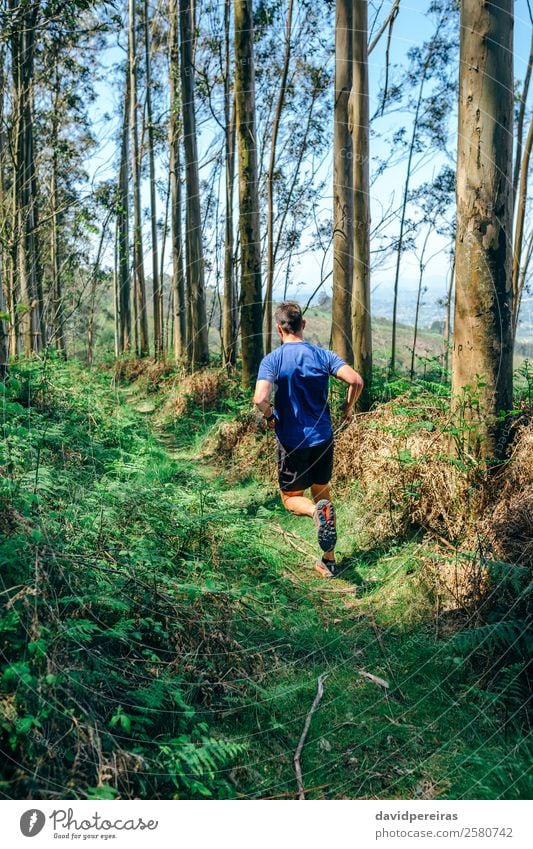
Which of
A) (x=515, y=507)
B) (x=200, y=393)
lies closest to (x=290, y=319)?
(x=515, y=507)

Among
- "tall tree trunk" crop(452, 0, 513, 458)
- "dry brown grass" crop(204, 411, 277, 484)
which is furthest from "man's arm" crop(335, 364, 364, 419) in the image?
"dry brown grass" crop(204, 411, 277, 484)

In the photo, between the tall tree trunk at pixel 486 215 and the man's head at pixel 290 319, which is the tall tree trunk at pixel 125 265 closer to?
the man's head at pixel 290 319

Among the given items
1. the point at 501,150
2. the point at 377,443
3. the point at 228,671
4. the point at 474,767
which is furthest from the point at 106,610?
the point at 501,150

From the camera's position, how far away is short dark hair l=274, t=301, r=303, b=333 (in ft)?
15.3

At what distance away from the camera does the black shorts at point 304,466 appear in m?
4.69

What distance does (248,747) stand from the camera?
2643mm

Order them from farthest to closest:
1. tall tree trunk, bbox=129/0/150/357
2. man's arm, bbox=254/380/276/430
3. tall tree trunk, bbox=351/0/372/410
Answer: tall tree trunk, bbox=129/0/150/357, tall tree trunk, bbox=351/0/372/410, man's arm, bbox=254/380/276/430

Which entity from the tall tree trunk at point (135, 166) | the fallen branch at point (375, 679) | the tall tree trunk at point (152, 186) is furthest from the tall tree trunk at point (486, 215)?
the tall tree trunk at point (135, 166)

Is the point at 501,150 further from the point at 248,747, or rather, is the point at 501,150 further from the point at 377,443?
the point at 248,747

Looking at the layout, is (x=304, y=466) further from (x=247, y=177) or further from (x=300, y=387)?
(x=247, y=177)

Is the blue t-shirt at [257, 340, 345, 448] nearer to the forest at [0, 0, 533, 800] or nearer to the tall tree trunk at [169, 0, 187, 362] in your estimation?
the forest at [0, 0, 533, 800]

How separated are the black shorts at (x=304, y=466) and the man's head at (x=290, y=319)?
84 centimetres

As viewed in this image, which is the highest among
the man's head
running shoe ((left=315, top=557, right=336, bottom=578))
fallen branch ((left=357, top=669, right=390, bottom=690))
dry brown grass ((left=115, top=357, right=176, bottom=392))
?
the man's head

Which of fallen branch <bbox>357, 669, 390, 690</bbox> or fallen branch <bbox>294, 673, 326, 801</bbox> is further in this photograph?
fallen branch <bbox>357, 669, 390, 690</bbox>
